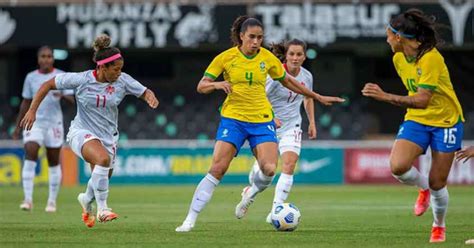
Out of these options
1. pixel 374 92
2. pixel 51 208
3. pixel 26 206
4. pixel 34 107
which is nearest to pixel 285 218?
pixel 374 92

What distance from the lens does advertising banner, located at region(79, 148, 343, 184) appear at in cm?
2709

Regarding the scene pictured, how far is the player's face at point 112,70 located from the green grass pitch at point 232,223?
177cm

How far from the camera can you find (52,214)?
16.1m

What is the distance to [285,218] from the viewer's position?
41.3ft

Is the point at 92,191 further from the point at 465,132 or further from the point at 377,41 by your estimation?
the point at 465,132

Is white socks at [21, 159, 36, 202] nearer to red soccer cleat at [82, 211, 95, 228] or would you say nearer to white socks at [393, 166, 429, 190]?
red soccer cleat at [82, 211, 95, 228]

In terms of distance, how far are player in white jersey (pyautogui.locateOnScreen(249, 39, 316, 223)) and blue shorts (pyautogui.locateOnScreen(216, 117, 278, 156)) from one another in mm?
1358

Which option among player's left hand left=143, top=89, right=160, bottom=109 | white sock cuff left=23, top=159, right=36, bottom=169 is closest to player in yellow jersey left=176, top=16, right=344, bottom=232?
player's left hand left=143, top=89, right=160, bottom=109

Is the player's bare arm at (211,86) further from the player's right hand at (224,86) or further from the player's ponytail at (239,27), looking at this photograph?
the player's ponytail at (239,27)

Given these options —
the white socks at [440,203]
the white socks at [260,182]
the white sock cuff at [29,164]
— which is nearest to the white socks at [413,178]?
the white socks at [440,203]

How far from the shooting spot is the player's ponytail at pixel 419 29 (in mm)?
11008

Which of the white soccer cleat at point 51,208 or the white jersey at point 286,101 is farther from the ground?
the white jersey at point 286,101

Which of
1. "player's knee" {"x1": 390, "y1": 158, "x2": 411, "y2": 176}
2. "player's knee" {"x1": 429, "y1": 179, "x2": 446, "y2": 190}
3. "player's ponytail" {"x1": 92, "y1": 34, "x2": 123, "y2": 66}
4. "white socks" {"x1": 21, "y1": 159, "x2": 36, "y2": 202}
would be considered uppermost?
"player's ponytail" {"x1": 92, "y1": 34, "x2": 123, "y2": 66}

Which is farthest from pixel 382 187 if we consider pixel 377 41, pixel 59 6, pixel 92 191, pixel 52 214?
pixel 92 191
